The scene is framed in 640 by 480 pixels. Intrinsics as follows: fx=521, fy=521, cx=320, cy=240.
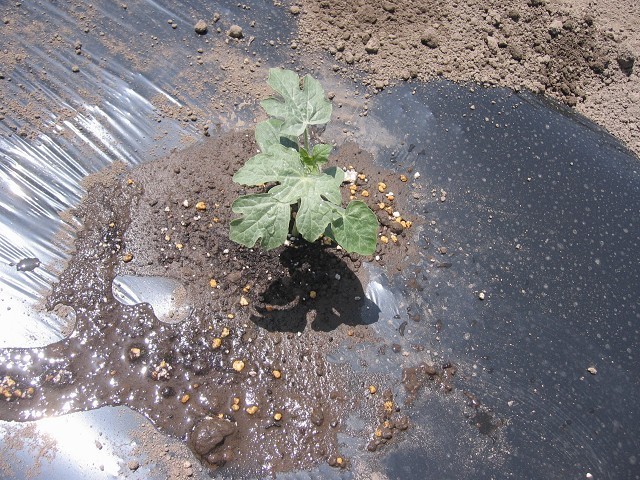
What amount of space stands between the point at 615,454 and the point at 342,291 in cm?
131

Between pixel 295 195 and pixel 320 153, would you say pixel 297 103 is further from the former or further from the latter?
pixel 295 195

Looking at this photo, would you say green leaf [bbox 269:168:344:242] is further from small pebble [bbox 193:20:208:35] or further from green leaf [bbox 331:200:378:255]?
small pebble [bbox 193:20:208:35]

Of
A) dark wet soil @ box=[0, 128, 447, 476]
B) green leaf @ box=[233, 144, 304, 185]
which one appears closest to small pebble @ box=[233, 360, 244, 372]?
dark wet soil @ box=[0, 128, 447, 476]

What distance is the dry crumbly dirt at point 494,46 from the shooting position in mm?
2693

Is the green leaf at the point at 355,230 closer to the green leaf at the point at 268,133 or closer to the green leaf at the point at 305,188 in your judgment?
the green leaf at the point at 305,188

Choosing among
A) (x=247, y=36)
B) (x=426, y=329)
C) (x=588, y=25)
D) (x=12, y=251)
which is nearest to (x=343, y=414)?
(x=426, y=329)

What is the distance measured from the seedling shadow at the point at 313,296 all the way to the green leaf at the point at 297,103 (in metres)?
0.58

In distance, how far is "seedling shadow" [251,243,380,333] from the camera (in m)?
2.27

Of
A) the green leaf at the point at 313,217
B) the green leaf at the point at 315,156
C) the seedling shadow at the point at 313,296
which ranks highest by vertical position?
the green leaf at the point at 315,156

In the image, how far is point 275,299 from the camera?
7.51 ft

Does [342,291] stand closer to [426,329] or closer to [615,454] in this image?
[426,329]

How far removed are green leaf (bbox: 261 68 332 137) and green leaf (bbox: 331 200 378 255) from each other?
1.28 feet

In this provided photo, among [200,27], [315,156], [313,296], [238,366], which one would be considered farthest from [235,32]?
[238,366]

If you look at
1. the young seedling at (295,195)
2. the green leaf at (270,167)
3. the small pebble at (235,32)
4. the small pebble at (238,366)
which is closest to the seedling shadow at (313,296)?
the small pebble at (238,366)
